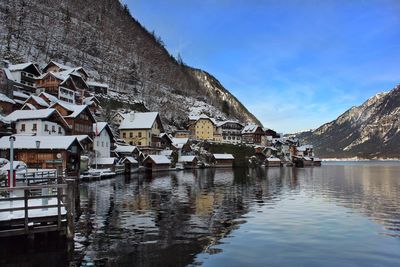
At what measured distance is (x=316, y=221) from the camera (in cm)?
3077

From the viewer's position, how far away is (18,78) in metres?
107

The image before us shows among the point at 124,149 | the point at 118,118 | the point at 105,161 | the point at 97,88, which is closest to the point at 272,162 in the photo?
the point at 118,118

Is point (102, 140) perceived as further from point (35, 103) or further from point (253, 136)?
point (253, 136)

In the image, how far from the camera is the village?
2158cm

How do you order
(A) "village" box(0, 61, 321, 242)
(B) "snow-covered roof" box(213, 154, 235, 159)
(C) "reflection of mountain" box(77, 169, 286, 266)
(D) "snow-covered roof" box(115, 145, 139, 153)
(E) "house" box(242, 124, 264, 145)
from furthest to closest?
(E) "house" box(242, 124, 264, 145)
(B) "snow-covered roof" box(213, 154, 235, 159)
(D) "snow-covered roof" box(115, 145, 139, 153)
(A) "village" box(0, 61, 321, 242)
(C) "reflection of mountain" box(77, 169, 286, 266)

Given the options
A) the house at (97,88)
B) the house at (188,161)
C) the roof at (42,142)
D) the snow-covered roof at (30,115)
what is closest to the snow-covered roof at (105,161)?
the snow-covered roof at (30,115)

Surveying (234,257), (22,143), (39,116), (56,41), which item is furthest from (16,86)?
(234,257)

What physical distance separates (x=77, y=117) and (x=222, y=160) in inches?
3166

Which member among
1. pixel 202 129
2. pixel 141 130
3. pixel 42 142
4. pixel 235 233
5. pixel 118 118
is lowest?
pixel 235 233

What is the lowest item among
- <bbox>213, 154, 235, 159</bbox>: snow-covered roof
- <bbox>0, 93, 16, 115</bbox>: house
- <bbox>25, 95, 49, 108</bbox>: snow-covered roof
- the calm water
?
the calm water

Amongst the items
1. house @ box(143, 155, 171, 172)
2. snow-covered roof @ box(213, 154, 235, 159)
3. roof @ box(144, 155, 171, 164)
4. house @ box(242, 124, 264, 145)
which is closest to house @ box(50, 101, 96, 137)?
roof @ box(144, 155, 171, 164)

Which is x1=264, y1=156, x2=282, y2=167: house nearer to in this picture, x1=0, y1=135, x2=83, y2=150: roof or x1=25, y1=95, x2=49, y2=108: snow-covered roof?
x1=25, y1=95, x2=49, y2=108: snow-covered roof

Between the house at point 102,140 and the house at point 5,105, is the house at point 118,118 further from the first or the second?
the house at point 5,105

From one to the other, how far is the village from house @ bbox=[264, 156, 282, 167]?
19.4 inches
